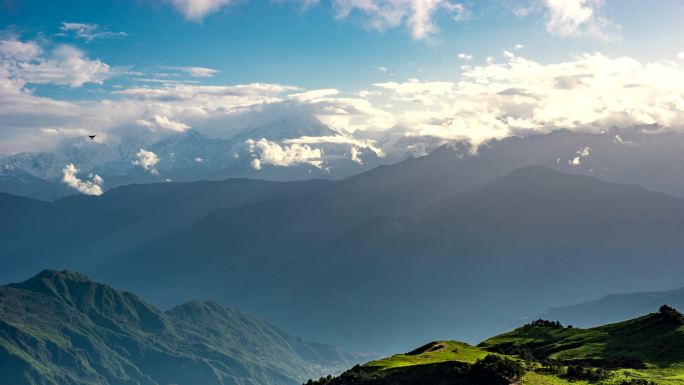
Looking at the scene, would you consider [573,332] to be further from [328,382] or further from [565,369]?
[328,382]

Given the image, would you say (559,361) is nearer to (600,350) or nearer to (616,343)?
(600,350)

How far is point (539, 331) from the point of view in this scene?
435 feet

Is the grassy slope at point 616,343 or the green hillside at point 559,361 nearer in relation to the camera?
the green hillside at point 559,361

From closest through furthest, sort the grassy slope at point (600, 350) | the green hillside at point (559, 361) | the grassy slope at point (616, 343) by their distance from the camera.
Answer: the green hillside at point (559, 361), the grassy slope at point (600, 350), the grassy slope at point (616, 343)

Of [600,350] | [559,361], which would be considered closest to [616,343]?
[600,350]

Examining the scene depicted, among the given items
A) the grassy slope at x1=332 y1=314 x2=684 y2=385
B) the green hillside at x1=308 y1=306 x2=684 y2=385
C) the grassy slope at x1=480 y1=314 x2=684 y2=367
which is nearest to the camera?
the green hillside at x1=308 y1=306 x2=684 y2=385

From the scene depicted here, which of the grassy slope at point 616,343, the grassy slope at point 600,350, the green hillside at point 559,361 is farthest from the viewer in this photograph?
the grassy slope at point 616,343

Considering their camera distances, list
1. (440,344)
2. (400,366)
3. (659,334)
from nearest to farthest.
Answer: (400,366) < (659,334) < (440,344)

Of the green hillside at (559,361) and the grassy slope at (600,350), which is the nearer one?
the green hillside at (559,361)

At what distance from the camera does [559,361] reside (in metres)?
98.9

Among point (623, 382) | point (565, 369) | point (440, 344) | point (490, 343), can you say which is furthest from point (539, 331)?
point (623, 382)

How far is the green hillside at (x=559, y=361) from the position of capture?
8100 cm

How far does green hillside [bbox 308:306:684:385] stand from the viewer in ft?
266

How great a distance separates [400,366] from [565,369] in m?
21.3
